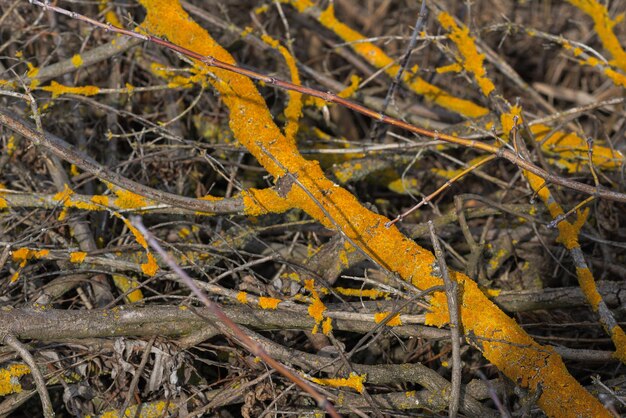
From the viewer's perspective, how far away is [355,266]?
2379mm

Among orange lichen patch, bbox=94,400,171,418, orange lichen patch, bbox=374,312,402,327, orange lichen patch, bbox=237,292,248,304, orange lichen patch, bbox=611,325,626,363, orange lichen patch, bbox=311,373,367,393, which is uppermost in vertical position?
orange lichen patch, bbox=237,292,248,304

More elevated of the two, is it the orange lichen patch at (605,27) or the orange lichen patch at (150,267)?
the orange lichen patch at (605,27)

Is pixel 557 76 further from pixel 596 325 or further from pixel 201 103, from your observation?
pixel 201 103

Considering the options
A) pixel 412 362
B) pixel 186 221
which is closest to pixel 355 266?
pixel 412 362

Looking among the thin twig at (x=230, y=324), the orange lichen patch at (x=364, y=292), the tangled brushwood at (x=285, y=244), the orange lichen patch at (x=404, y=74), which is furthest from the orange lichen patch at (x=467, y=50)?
the thin twig at (x=230, y=324)

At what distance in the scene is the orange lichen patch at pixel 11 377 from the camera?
1944 millimetres

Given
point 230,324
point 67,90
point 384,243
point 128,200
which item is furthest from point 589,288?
point 67,90

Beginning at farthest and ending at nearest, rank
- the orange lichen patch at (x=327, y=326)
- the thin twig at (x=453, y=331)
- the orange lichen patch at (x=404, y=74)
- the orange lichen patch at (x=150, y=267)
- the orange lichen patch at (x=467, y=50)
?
the orange lichen patch at (x=404, y=74)
the orange lichen patch at (x=467, y=50)
the orange lichen patch at (x=150, y=267)
the orange lichen patch at (x=327, y=326)
the thin twig at (x=453, y=331)

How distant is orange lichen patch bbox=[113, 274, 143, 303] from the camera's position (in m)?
2.24

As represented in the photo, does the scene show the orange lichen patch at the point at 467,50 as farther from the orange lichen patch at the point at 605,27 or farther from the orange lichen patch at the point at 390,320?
the orange lichen patch at the point at 390,320

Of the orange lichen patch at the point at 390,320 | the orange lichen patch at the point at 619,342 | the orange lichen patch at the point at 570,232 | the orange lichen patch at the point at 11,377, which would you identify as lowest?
the orange lichen patch at the point at 11,377

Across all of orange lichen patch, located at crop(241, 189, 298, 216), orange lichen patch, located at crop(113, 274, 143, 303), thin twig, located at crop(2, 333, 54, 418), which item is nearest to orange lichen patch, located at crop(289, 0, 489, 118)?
orange lichen patch, located at crop(241, 189, 298, 216)

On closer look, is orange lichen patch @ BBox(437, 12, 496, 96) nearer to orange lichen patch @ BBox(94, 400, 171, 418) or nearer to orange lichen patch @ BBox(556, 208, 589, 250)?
orange lichen patch @ BBox(556, 208, 589, 250)

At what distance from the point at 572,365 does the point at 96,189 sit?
205 centimetres
